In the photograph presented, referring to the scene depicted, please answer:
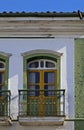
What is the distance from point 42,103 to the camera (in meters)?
25.4

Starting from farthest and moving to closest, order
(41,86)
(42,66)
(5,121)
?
(42,66)
(41,86)
(5,121)

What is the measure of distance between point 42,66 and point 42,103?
1.55 metres

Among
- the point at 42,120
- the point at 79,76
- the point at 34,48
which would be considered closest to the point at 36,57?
the point at 34,48

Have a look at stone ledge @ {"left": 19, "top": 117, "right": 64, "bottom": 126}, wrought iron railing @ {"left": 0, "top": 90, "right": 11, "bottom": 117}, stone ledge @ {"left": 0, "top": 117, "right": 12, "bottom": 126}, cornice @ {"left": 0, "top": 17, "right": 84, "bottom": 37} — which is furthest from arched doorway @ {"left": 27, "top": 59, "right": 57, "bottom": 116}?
cornice @ {"left": 0, "top": 17, "right": 84, "bottom": 37}

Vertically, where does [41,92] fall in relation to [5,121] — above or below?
above

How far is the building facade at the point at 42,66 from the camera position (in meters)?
25.3

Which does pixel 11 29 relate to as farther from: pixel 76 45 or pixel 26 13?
pixel 76 45

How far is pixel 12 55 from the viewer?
1018 inches

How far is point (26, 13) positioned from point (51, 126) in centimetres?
446

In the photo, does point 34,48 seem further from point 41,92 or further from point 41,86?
point 41,92

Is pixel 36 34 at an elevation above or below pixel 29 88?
above

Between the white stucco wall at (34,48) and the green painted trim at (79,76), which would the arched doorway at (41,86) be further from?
the green painted trim at (79,76)

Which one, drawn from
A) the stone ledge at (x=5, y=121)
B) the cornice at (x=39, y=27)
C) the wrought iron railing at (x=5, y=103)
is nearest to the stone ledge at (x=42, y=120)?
the stone ledge at (x=5, y=121)

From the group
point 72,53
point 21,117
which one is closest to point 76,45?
point 72,53
